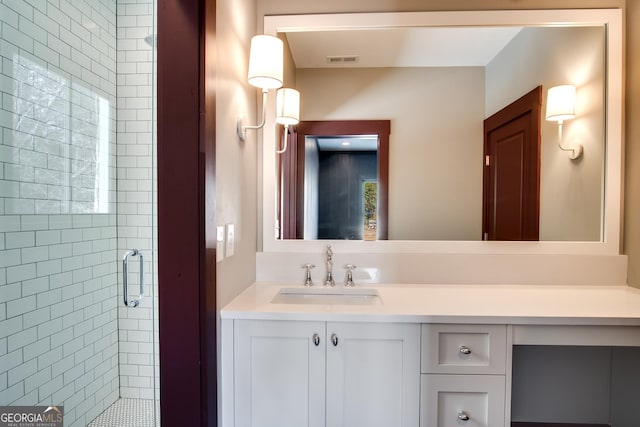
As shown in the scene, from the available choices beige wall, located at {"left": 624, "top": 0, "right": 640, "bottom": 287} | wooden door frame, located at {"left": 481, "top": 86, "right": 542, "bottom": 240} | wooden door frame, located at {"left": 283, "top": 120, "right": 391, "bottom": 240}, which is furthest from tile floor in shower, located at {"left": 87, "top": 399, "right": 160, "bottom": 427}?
beige wall, located at {"left": 624, "top": 0, "right": 640, "bottom": 287}

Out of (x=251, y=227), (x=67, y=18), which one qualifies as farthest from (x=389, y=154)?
(x=67, y=18)

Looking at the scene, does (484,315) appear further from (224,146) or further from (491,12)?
(491,12)

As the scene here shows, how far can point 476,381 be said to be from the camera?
111 cm

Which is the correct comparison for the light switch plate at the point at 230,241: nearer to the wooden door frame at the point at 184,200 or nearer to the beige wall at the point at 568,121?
the wooden door frame at the point at 184,200

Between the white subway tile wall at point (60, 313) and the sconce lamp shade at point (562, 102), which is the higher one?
the sconce lamp shade at point (562, 102)

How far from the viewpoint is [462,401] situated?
1.12 metres

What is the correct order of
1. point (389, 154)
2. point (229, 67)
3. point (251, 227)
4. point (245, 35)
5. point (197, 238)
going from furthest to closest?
point (389, 154) → point (251, 227) → point (245, 35) → point (229, 67) → point (197, 238)

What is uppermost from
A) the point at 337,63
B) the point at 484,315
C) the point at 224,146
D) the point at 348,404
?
the point at 337,63

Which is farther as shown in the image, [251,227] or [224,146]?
[251,227]

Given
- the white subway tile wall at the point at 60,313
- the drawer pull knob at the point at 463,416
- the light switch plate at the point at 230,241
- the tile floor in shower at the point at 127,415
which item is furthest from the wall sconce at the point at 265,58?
the tile floor in shower at the point at 127,415

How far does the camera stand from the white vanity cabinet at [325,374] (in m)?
1.11

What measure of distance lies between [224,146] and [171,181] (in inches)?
10.6

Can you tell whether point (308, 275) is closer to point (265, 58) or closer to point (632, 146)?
point (265, 58)

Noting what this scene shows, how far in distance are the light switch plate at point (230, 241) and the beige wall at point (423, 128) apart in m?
0.76
